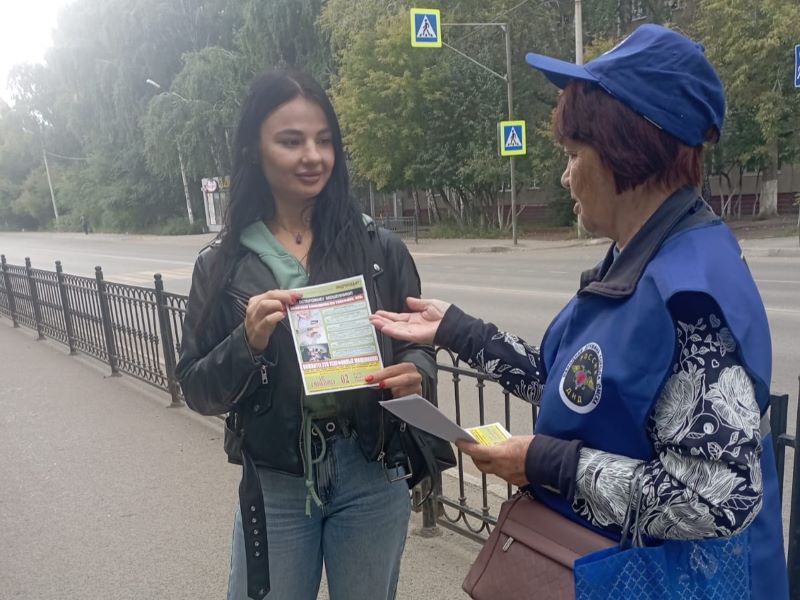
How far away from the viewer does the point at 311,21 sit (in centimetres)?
2672

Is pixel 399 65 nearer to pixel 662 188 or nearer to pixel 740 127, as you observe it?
pixel 740 127

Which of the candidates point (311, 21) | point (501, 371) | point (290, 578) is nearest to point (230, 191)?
point (501, 371)

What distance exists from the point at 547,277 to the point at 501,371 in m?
11.6

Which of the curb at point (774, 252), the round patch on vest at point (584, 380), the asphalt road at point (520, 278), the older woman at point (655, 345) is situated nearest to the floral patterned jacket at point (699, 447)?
the older woman at point (655, 345)

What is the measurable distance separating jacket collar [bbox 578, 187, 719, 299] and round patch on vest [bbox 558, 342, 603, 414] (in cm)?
12

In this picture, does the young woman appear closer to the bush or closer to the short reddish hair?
the short reddish hair

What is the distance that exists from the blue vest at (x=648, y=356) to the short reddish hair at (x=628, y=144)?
132 mm

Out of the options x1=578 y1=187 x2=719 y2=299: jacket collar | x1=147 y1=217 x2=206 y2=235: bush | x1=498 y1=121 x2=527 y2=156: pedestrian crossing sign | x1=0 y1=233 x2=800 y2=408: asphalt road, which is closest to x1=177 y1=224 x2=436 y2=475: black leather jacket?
x1=578 y1=187 x2=719 y2=299: jacket collar

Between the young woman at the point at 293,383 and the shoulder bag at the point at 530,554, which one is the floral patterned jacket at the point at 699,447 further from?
the young woman at the point at 293,383

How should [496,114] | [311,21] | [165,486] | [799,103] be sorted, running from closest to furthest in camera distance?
[165,486], [799,103], [496,114], [311,21]

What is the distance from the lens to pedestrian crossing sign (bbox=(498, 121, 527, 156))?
17.8 m

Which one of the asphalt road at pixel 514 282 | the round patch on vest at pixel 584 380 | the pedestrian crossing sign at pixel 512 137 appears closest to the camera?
the round patch on vest at pixel 584 380

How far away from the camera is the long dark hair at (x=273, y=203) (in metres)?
1.94

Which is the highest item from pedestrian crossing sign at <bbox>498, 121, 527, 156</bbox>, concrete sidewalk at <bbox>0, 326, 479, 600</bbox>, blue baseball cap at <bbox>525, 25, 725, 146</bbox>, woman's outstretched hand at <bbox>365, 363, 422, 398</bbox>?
pedestrian crossing sign at <bbox>498, 121, 527, 156</bbox>
